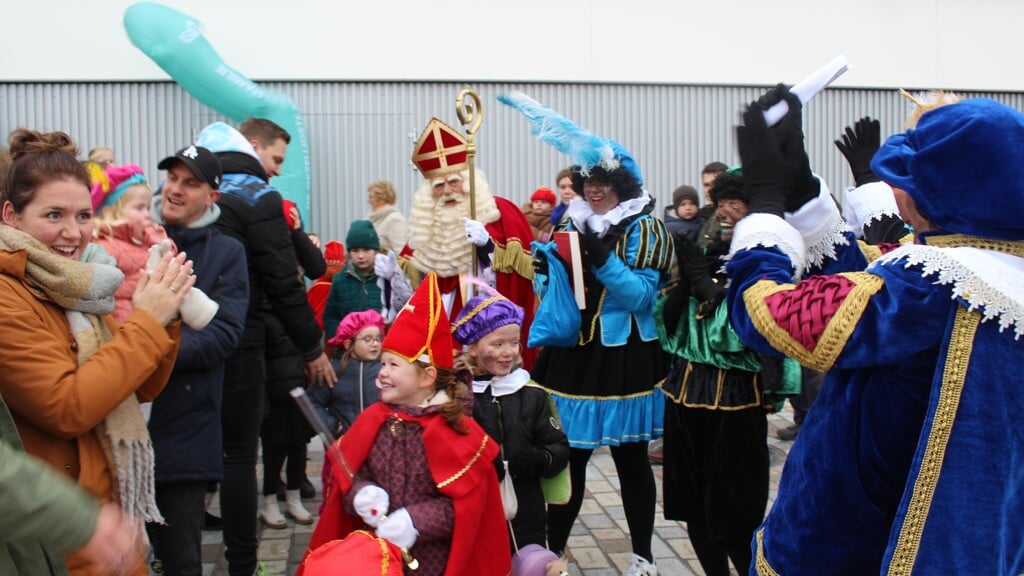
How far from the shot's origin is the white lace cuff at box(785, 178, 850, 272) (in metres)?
2.65

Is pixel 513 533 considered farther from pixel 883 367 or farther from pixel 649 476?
pixel 883 367

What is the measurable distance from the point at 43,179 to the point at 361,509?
4.40ft

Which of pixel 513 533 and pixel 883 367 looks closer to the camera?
pixel 883 367

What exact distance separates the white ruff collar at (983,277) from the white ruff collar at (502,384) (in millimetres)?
1946

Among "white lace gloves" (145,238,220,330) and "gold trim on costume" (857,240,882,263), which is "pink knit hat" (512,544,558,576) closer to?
"white lace gloves" (145,238,220,330)

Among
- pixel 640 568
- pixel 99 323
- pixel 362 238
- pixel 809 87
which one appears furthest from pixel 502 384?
pixel 362 238

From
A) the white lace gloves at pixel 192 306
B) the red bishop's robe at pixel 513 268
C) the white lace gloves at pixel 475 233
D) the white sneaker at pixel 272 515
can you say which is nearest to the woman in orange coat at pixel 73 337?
the white lace gloves at pixel 192 306

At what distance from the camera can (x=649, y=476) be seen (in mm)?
4559

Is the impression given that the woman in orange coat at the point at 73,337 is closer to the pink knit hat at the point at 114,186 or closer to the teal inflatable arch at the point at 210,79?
the pink knit hat at the point at 114,186

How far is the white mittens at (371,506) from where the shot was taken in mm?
2963

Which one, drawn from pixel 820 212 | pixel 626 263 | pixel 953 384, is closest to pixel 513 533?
pixel 626 263

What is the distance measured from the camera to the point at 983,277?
2.04 m

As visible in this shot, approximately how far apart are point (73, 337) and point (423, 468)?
1128 millimetres

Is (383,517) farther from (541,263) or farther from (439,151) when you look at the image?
(439,151)
